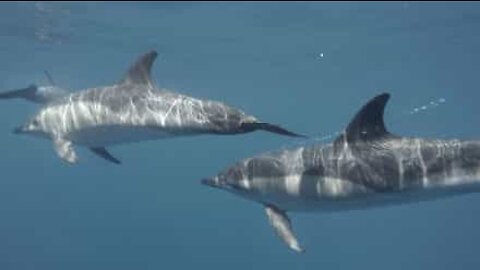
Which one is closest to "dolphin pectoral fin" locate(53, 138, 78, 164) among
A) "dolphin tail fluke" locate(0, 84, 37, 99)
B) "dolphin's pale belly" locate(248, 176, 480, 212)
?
"dolphin tail fluke" locate(0, 84, 37, 99)

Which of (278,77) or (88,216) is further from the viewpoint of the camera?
(88,216)

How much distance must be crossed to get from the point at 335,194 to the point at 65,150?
667cm

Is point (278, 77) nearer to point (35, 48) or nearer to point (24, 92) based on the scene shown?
point (35, 48)

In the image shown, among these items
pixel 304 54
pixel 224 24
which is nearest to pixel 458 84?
pixel 304 54

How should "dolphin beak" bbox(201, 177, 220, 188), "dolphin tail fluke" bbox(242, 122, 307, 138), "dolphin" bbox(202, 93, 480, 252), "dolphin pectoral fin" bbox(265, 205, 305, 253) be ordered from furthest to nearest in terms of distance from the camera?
"dolphin beak" bbox(201, 177, 220, 188) → "dolphin pectoral fin" bbox(265, 205, 305, 253) → "dolphin tail fluke" bbox(242, 122, 307, 138) → "dolphin" bbox(202, 93, 480, 252)

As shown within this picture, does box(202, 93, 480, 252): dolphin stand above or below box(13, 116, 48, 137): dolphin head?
above

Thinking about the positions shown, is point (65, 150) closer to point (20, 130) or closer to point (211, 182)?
point (20, 130)

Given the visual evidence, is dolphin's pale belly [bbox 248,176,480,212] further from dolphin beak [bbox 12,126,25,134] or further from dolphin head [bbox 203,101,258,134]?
dolphin beak [bbox 12,126,25,134]

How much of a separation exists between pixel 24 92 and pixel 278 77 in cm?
3039

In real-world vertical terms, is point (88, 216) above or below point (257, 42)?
below

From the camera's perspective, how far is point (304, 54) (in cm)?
3697

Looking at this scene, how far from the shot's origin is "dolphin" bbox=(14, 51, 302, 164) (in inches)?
474

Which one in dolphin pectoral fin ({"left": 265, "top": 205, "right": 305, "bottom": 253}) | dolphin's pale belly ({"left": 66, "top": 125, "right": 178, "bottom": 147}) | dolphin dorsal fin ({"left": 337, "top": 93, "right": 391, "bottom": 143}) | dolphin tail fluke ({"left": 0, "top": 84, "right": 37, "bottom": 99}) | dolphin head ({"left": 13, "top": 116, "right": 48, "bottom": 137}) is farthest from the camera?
dolphin tail fluke ({"left": 0, "top": 84, "right": 37, "bottom": 99})

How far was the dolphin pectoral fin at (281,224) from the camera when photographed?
11.5 metres
